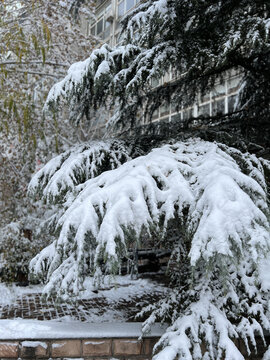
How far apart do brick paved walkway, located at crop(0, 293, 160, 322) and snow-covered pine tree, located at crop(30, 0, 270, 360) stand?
137 cm

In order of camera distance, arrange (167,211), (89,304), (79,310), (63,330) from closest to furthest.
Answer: (167,211) → (63,330) → (79,310) → (89,304)

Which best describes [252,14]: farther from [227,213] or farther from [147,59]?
[227,213]

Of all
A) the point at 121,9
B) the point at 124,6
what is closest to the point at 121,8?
the point at 121,9

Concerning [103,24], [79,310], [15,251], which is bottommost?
[79,310]

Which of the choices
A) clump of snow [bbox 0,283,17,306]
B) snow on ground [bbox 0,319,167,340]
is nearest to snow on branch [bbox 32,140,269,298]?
snow on ground [bbox 0,319,167,340]

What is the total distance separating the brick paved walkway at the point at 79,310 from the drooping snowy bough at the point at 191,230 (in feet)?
4.98

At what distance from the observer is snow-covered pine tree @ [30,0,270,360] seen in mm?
2246

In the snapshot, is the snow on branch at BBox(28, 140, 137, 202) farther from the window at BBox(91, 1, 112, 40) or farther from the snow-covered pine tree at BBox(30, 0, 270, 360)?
the window at BBox(91, 1, 112, 40)

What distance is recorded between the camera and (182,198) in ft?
8.23

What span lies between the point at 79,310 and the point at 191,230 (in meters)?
3.32

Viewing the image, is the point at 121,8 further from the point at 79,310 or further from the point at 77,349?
the point at 77,349

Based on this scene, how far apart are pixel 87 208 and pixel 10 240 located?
18.3 ft

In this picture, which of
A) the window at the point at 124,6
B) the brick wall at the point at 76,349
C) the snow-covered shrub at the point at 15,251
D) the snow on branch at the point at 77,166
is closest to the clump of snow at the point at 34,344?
the brick wall at the point at 76,349

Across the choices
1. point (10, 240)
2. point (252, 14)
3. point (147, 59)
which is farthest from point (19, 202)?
point (252, 14)
